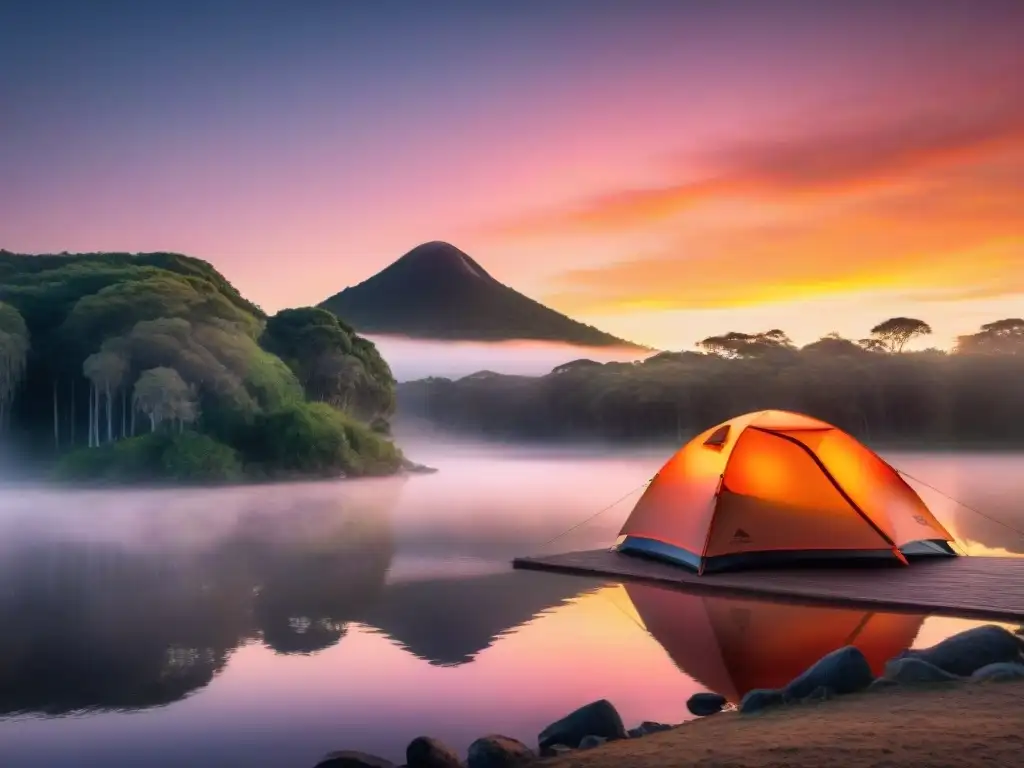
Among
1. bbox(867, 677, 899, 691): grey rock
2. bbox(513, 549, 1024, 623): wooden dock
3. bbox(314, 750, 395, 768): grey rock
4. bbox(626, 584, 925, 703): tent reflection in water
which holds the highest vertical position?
bbox(867, 677, 899, 691): grey rock

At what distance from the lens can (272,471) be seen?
4128cm

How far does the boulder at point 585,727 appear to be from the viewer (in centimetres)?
577

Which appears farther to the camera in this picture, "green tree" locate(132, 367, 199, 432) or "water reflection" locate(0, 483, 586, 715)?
"green tree" locate(132, 367, 199, 432)

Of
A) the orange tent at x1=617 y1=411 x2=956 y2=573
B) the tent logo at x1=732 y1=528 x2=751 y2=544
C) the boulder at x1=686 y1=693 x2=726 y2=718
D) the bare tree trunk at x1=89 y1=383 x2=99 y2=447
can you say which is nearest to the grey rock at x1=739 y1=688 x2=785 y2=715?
the boulder at x1=686 y1=693 x2=726 y2=718

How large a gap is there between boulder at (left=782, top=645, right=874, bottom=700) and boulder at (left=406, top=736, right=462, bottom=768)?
7.27ft

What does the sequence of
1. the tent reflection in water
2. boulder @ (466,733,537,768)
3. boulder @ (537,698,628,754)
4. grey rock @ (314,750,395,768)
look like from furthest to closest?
the tent reflection in water, boulder @ (537,698,628,754), boulder @ (466,733,537,768), grey rock @ (314,750,395,768)

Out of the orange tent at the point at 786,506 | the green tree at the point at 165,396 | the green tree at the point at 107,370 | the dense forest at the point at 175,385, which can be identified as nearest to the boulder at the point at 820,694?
the orange tent at the point at 786,506

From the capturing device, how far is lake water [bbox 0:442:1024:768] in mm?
6305

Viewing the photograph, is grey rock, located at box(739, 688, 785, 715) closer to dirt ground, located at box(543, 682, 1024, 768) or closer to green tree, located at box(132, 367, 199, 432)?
dirt ground, located at box(543, 682, 1024, 768)

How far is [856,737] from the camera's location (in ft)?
16.4

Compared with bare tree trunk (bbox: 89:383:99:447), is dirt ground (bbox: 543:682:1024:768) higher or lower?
lower

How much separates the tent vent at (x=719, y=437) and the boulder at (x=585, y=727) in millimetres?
6690

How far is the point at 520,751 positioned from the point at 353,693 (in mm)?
2156

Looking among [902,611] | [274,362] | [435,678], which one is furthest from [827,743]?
[274,362]
